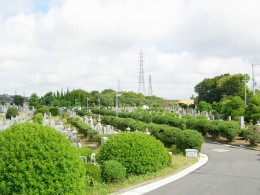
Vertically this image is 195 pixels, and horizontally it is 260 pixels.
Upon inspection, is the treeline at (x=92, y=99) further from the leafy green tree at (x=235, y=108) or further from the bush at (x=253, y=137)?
the bush at (x=253, y=137)

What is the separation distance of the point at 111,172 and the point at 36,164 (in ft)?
11.8

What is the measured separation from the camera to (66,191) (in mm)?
8414

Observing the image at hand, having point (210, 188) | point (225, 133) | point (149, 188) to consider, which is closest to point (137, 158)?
point (149, 188)

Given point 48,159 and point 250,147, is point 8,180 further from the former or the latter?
point 250,147

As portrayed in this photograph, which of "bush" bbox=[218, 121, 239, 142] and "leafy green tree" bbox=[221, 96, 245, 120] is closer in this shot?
"bush" bbox=[218, 121, 239, 142]

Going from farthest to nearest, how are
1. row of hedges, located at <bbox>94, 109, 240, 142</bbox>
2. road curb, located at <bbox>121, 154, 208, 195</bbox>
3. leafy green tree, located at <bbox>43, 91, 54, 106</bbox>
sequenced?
leafy green tree, located at <bbox>43, 91, 54, 106</bbox>
row of hedges, located at <bbox>94, 109, 240, 142</bbox>
road curb, located at <bbox>121, 154, 208, 195</bbox>

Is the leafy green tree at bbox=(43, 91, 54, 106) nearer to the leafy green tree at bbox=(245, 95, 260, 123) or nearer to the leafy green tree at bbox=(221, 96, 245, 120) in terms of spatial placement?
the leafy green tree at bbox=(221, 96, 245, 120)

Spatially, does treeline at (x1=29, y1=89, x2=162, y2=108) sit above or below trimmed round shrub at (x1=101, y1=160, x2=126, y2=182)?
above

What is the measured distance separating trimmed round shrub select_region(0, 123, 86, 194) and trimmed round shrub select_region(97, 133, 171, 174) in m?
4.04

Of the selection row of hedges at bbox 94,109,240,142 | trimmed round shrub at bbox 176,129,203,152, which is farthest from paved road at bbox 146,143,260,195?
row of hedges at bbox 94,109,240,142

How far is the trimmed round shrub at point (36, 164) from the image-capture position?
8141mm

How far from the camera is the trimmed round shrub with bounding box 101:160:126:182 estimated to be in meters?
11.3

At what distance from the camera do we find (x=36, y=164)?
823 cm

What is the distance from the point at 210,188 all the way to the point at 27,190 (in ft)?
20.8
